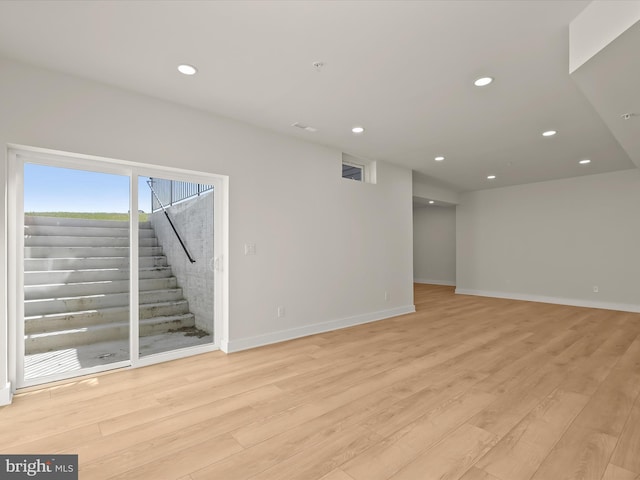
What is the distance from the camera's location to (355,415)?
2285mm

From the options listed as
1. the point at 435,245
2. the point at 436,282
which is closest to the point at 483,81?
the point at 435,245

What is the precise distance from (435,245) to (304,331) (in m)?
7.03

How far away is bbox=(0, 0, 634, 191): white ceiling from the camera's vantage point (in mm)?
2059

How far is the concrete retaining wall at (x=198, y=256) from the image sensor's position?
3.74 metres

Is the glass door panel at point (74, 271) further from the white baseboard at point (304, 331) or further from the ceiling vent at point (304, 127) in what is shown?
the ceiling vent at point (304, 127)

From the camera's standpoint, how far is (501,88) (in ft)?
9.96

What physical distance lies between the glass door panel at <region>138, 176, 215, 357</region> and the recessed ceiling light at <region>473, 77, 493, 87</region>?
10.1 feet

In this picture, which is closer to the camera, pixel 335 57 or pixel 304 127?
pixel 335 57

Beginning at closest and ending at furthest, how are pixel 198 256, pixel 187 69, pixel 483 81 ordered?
pixel 187 69, pixel 483 81, pixel 198 256

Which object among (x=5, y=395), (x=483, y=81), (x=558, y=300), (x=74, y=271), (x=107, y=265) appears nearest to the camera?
(x=5, y=395)

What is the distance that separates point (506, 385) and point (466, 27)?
9.65ft

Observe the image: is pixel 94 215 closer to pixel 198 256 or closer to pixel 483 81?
pixel 198 256

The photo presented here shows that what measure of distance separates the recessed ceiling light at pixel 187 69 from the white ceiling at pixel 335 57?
2.2 inches

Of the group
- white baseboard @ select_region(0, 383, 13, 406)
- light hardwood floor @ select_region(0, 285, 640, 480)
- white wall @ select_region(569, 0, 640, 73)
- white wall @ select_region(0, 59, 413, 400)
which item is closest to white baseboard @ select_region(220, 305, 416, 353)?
white wall @ select_region(0, 59, 413, 400)
